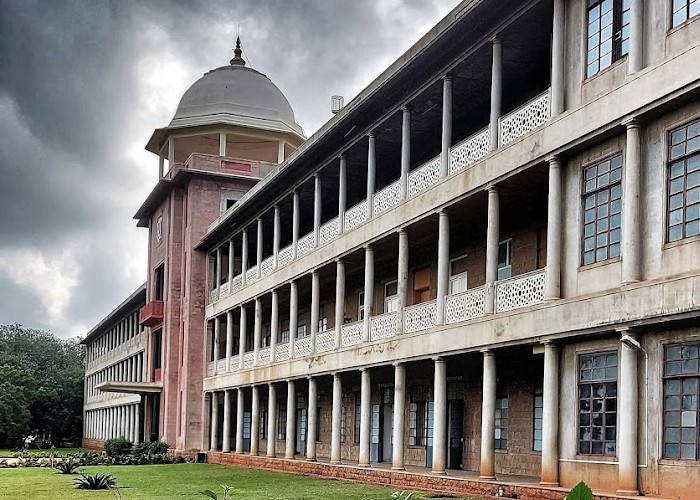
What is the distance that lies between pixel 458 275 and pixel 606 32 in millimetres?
9303

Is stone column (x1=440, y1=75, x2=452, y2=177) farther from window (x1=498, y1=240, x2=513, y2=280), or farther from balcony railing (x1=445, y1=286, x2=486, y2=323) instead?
balcony railing (x1=445, y1=286, x2=486, y2=323)

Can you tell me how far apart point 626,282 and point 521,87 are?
827 cm

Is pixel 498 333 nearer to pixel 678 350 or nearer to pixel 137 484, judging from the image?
pixel 678 350

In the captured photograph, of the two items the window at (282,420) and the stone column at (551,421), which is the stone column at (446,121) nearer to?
the stone column at (551,421)

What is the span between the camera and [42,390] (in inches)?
3086

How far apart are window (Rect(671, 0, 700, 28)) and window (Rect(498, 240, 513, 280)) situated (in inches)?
322

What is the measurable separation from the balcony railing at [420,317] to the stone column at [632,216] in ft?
22.9

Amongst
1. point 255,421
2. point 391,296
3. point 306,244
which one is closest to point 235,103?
point 306,244

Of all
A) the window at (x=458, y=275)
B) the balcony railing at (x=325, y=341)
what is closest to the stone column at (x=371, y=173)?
the window at (x=458, y=275)

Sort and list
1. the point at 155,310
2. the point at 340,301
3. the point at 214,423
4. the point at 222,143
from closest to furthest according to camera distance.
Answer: the point at 340,301, the point at 214,423, the point at 222,143, the point at 155,310

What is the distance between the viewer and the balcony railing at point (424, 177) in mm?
21672

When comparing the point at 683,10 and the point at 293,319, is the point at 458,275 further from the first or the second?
the point at 683,10

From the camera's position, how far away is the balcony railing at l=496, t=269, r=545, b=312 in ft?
57.1

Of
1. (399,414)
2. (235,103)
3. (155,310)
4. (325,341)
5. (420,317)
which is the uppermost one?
(235,103)
